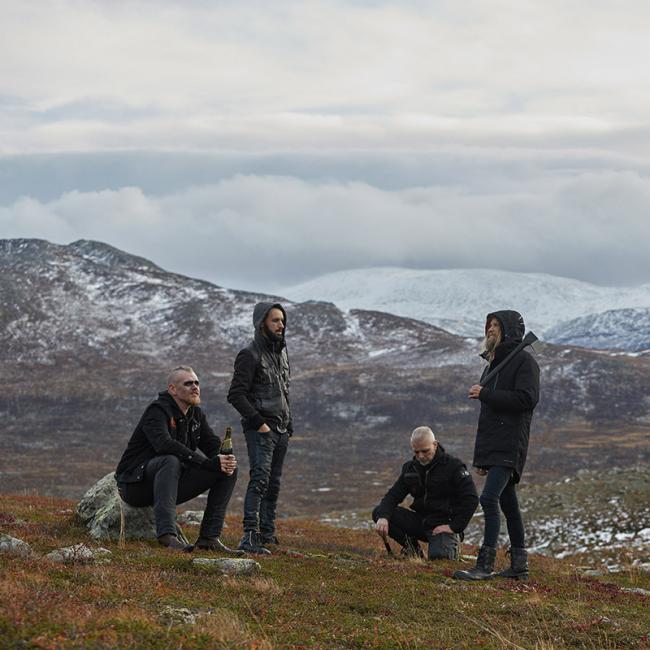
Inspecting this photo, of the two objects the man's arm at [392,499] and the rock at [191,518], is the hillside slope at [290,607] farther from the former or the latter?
the rock at [191,518]

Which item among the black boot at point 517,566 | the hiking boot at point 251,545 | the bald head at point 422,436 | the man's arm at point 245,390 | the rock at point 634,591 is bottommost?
the rock at point 634,591

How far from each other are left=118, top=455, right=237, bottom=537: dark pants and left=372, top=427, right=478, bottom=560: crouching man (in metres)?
2.67

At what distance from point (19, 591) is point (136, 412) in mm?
97482

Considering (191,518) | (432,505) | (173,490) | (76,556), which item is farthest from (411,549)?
(191,518)

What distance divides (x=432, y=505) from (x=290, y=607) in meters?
5.47

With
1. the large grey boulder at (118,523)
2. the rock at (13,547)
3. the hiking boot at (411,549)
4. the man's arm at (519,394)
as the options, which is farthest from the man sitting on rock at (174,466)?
the man's arm at (519,394)

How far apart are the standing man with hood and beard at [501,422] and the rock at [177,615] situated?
5040mm

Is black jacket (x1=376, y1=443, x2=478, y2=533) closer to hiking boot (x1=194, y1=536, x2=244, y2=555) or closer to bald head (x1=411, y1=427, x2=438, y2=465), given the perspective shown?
bald head (x1=411, y1=427, x2=438, y2=465)

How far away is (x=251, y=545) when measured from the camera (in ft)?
40.7

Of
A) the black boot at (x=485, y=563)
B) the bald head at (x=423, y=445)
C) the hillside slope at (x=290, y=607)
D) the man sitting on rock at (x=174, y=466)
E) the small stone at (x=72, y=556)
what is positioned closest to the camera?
the hillside slope at (x=290, y=607)

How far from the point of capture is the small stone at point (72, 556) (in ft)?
31.5

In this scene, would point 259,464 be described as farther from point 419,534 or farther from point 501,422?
point 501,422

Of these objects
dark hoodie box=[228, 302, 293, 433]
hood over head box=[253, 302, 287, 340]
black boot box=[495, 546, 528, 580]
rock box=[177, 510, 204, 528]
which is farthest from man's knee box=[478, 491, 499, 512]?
rock box=[177, 510, 204, 528]

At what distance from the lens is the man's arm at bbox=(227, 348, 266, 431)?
12.6 m
